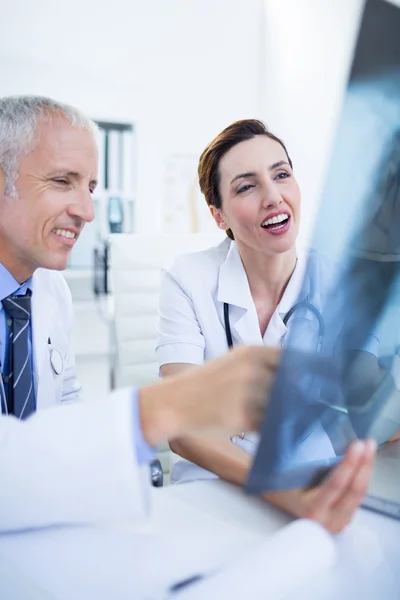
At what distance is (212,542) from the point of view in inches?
19.1

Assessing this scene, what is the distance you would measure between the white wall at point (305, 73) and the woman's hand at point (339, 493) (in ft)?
2.94

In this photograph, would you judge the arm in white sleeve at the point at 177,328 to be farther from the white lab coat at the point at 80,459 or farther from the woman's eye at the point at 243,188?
the white lab coat at the point at 80,459

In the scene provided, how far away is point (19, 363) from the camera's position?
82cm

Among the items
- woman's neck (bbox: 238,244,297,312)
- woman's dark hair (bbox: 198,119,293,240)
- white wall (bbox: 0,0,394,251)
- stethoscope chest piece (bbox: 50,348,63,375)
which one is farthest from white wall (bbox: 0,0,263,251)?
stethoscope chest piece (bbox: 50,348,63,375)

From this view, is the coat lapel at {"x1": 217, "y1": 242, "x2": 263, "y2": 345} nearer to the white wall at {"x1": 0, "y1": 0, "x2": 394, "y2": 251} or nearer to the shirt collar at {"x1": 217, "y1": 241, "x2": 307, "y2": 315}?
the shirt collar at {"x1": 217, "y1": 241, "x2": 307, "y2": 315}

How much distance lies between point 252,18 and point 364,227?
2.65 m

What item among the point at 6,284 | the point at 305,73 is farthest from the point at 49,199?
the point at 305,73

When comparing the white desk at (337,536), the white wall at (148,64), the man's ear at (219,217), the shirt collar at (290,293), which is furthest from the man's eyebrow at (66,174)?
the white wall at (148,64)

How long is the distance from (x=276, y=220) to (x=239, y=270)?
15 cm

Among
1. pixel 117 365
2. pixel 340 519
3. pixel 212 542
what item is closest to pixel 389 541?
pixel 340 519

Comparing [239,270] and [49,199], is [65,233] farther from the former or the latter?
[239,270]

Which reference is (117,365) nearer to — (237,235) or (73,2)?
(237,235)

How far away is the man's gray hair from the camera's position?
2.73ft

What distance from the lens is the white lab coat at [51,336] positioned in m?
0.90
